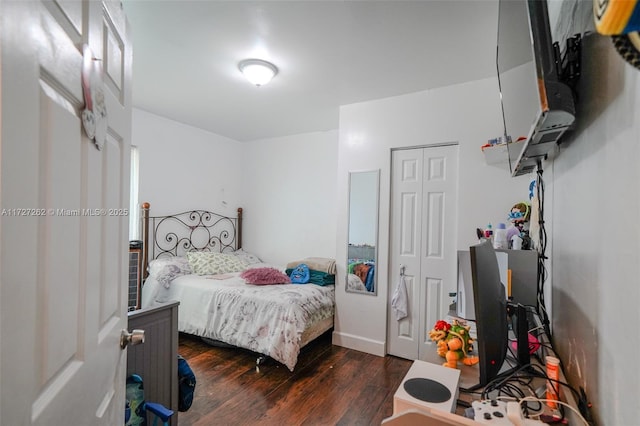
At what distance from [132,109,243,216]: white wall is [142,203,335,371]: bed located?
213 mm

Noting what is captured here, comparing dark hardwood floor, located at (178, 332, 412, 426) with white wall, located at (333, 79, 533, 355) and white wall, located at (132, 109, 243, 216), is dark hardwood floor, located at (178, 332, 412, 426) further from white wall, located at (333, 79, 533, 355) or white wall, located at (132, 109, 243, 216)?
white wall, located at (132, 109, 243, 216)

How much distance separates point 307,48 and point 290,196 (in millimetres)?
2499

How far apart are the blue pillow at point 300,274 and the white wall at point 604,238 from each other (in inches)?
97.7

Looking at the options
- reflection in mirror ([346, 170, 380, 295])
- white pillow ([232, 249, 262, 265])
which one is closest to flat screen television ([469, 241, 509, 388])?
reflection in mirror ([346, 170, 380, 295])

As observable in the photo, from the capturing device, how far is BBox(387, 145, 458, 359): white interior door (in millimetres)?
2762

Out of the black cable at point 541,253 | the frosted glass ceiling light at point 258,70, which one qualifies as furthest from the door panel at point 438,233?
the frosted glass ceiling light at point 258,70

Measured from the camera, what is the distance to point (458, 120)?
2.69 metres

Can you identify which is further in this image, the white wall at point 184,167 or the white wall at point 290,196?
the white wall at point 290,196

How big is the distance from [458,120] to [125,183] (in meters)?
2.66

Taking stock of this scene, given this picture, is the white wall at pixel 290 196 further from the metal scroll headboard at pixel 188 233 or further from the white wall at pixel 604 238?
the white wall at pixel 604 238

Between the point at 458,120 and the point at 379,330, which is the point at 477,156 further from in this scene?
the point at 379,330

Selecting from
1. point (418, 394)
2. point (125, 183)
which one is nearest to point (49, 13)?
point (125, 183)

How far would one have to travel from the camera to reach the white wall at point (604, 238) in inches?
22.4

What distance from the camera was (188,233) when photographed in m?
4.08
